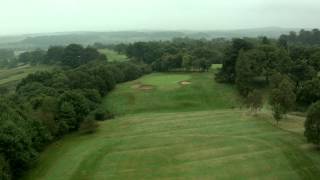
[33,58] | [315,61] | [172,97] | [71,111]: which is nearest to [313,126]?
[71,111]

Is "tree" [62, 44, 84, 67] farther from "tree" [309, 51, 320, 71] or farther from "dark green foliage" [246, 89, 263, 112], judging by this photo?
"dark green foliage" [246, 89, 263, 112]

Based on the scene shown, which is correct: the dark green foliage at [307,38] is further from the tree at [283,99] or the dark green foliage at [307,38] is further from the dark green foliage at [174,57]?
the tree at [283,99]

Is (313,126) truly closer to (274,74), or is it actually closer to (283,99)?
(283,99)

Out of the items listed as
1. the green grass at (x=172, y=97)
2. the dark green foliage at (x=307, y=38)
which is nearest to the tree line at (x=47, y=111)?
the green grass at (x=172, y=97)

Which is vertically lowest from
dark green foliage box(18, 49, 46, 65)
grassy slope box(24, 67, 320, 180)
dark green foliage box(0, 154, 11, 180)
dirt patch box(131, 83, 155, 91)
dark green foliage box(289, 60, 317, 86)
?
dark green foliage box(18, 49, 46, 65)

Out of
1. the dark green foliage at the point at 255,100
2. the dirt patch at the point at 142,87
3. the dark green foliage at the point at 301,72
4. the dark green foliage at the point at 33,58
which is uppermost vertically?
the dark green foliage at the point at 301,72

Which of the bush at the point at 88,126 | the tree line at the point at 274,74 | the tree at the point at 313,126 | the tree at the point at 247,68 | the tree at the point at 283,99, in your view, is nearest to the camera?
the tree at the point at 313,126

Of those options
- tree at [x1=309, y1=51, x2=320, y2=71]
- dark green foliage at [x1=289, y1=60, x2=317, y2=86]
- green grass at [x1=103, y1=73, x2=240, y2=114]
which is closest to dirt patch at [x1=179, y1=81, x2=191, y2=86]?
green grass at [x1=103, y1=73, x2=240, y2=114]
